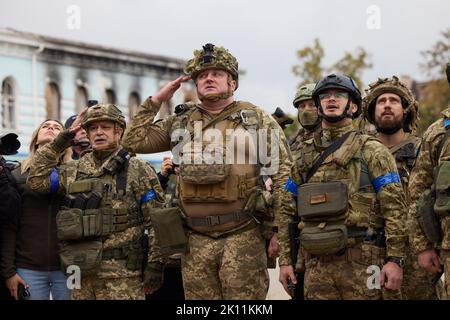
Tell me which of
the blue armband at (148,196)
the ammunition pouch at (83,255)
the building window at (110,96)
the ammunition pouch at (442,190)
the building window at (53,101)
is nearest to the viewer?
the ammunition pouch at (442,190)

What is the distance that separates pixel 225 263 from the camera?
793cm

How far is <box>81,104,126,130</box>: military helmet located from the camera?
29.1 ft

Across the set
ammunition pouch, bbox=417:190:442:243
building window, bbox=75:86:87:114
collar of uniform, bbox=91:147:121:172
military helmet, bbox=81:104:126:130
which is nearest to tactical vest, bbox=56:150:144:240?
collar of uniform, bbox=91:147:121:172

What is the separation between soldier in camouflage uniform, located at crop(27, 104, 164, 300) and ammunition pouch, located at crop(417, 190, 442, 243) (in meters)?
2.27

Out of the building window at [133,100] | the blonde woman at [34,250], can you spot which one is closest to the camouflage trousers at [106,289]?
the blonde woman at [34,250]

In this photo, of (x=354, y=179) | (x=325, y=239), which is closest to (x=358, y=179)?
(x=354, y=179)

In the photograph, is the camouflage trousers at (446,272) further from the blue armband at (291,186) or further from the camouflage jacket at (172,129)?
the camouflage jacket at (172,129)

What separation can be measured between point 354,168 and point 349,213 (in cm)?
36

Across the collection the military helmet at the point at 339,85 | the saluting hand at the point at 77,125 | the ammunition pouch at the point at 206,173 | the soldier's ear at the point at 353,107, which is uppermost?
the military helmet at the point at 339,85

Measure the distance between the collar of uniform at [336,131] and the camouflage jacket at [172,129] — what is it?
1.54 ft

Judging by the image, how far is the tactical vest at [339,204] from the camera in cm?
760

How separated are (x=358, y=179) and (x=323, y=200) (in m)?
0.32

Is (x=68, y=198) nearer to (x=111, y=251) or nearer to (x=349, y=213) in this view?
(x=111, y=251)
